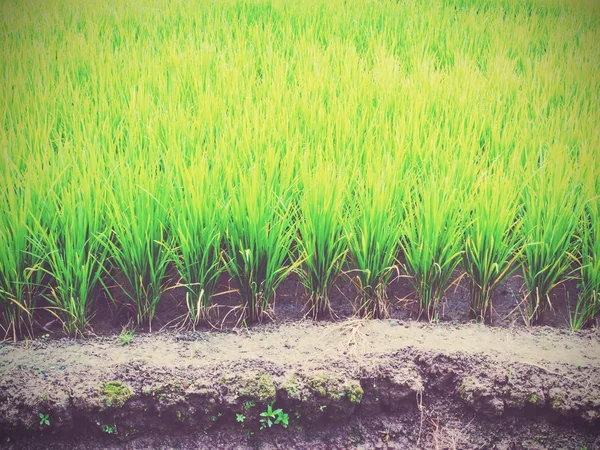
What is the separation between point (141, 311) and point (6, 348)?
36 centimetres

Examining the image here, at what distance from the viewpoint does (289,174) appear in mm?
1657

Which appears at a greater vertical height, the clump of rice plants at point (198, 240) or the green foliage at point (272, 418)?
the clump of rice plants at point (198, 240)

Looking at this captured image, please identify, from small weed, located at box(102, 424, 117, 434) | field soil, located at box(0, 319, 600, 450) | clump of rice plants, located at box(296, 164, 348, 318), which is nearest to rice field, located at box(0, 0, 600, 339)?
clump of rice plants, located at box(296, 164, 348, 318)

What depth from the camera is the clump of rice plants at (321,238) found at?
4.84 ft

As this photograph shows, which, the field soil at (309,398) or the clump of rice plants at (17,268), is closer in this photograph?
the field soil at (309,398)

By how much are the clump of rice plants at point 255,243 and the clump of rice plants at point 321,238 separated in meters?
0.06

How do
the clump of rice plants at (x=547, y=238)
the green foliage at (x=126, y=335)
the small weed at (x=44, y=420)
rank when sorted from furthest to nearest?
the clump of rice plants at (x=547, y=238)
the green foliage at (x=126, y=335)
the small weed at (x=44, y=420)

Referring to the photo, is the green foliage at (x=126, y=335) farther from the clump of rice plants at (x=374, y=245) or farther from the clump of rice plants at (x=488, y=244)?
the clump of rice plants at (x=488, y=244)

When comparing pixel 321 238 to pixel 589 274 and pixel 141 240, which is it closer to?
pixel 141 240

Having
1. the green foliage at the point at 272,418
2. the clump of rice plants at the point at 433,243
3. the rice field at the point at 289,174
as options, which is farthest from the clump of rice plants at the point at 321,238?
the green foliage at the point at 272,418

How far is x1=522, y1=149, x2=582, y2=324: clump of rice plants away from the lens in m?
1.50

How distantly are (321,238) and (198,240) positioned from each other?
1.21 feet

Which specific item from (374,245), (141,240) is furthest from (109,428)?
(374,245)

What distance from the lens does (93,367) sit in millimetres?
1269
